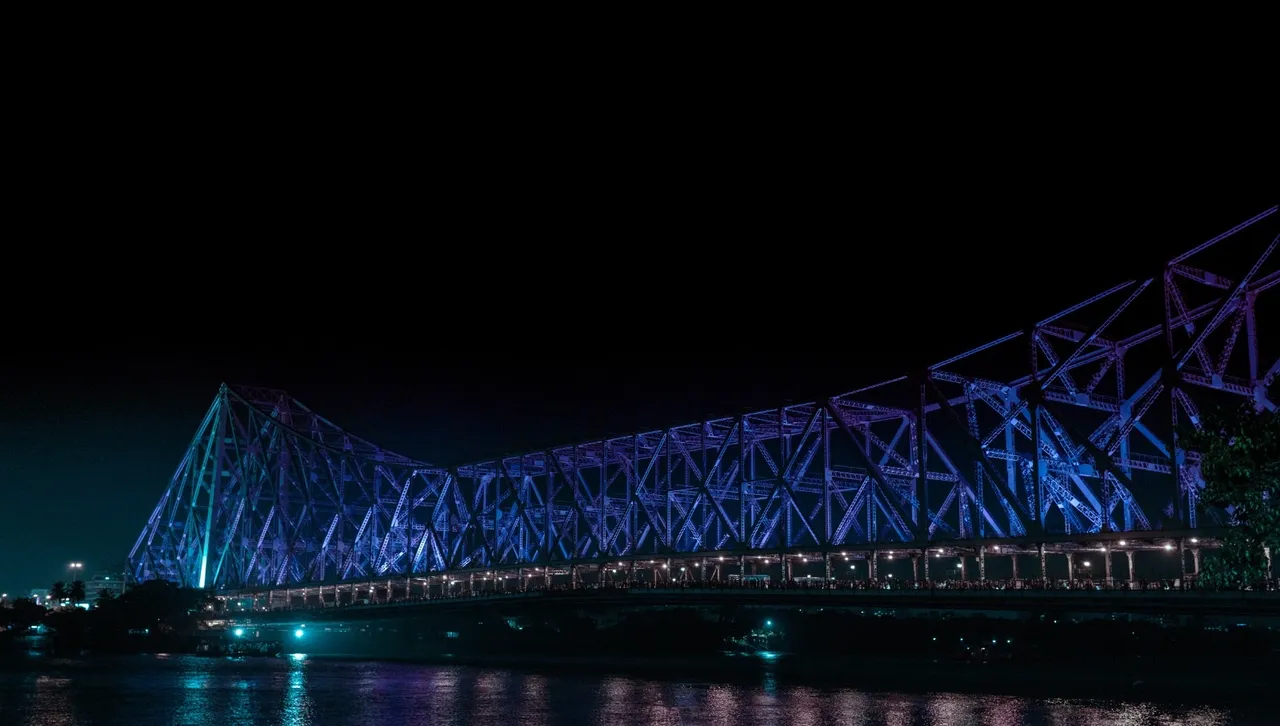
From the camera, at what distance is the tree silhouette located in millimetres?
30750

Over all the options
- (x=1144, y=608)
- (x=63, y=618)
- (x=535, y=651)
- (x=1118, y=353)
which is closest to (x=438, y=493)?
(x=535, y=651)

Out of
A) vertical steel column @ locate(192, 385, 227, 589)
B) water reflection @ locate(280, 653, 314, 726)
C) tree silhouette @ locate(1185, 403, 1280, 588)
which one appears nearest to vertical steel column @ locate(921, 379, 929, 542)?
water reflection @ locate(280, 653, 314, 726)

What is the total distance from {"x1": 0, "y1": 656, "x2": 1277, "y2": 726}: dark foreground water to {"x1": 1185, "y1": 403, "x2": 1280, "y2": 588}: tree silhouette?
15.0 metres

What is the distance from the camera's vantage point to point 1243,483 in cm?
3159

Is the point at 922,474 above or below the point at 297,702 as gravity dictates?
above

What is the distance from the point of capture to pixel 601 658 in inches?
4496

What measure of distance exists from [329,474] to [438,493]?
21.0 meters

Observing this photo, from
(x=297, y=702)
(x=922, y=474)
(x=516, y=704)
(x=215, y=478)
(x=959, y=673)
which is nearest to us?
(x=516, y=704)

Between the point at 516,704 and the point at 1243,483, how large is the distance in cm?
3560

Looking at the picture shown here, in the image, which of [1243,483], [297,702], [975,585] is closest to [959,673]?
[975,585]

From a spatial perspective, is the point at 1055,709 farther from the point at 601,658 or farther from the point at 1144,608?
the point at 601,658

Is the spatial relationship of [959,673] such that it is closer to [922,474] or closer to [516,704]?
[922,474]

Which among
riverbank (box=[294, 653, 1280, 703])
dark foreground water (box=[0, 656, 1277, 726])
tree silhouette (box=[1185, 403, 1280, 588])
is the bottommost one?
riverbank (box=[294, 653, 1280, 703])

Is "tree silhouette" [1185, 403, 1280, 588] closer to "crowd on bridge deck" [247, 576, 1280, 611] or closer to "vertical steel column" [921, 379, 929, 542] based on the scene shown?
"crowd on bridge deck" [247, 576, 1280, 611]
